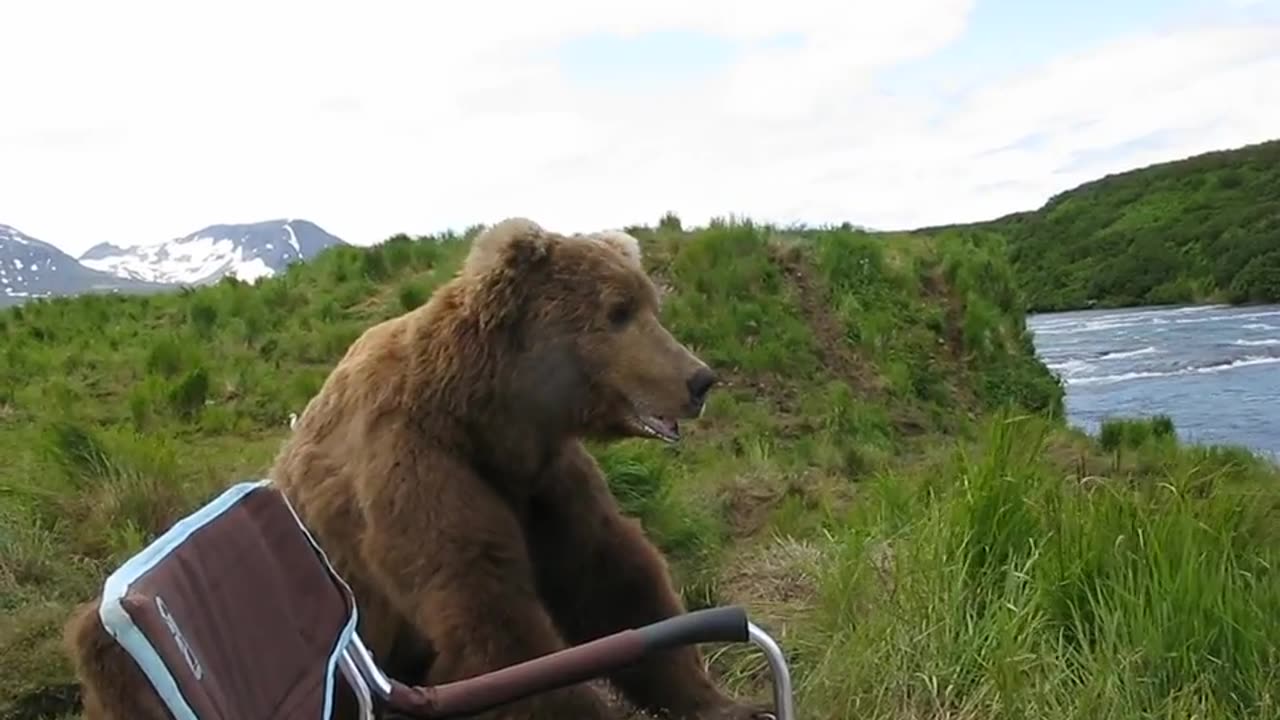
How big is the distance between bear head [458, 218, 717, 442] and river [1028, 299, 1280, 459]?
23.9 ft

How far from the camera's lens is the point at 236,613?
2.08m

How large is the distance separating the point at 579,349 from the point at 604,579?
23.8 inches

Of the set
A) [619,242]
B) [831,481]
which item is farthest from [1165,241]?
[619,242]

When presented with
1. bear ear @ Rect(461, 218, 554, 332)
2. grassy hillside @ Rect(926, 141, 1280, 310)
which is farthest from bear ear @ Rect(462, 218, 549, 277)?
Result: grassy hillside @ Rect(926, 141, 1280, 310)

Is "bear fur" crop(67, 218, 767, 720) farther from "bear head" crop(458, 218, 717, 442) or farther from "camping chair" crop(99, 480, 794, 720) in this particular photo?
"camping chair" crop(99, 480, 794, 720)

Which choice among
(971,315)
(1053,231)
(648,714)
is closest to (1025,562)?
(648,714)

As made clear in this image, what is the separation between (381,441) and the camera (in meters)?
2.95

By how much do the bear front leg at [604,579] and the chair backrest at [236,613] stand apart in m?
0.82

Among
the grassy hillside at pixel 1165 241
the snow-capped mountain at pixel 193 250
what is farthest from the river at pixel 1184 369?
the snow-capped mountain at pixel 193 250

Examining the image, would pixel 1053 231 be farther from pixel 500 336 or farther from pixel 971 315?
pixel 500 336

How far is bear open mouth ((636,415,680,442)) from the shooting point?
3.02m

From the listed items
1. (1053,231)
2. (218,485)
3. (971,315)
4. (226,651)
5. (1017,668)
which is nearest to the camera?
(226,651)

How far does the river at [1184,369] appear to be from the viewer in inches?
478

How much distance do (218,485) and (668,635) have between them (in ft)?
12.6
